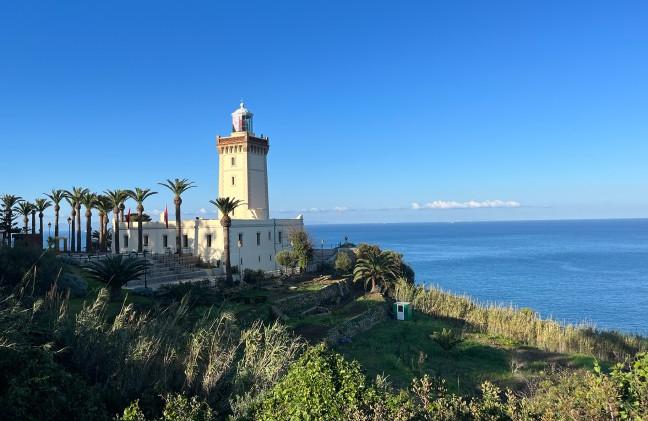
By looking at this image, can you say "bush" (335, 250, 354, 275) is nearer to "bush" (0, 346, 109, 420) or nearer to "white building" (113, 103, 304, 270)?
"white building" (113, 103, 304, 270)

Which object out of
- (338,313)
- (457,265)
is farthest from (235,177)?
(457,265)

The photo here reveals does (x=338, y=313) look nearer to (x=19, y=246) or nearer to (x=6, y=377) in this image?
(x=19, y=246)

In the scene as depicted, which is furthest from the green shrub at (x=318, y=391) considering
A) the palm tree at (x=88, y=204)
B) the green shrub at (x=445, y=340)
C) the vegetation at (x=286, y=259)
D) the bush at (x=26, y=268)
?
A: the palm tree at (x=88, y=204)

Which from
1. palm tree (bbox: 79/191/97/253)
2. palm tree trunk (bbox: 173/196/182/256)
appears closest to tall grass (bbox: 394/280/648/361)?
palm tree trunk (bbox: 173/196/182/256)

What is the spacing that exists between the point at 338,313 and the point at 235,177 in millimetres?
20943

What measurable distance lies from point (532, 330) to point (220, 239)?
24940mm

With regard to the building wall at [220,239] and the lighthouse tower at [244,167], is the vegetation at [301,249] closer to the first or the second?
the building wall at [220,239]

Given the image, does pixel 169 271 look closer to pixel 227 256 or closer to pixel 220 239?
pixel 227 256

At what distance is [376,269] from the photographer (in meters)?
38.9

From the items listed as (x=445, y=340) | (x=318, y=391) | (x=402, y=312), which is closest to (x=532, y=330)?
(x=402, y=312)

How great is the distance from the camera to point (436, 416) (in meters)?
8.42

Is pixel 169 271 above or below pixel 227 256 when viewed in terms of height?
below

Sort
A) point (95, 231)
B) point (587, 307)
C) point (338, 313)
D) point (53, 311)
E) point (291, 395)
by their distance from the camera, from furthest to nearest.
→ point (95, 231) → point (587, 307) → point (338, 313) → point (53, 311) → point (291, 395)

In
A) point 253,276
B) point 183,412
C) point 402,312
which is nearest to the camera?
point 183,412
